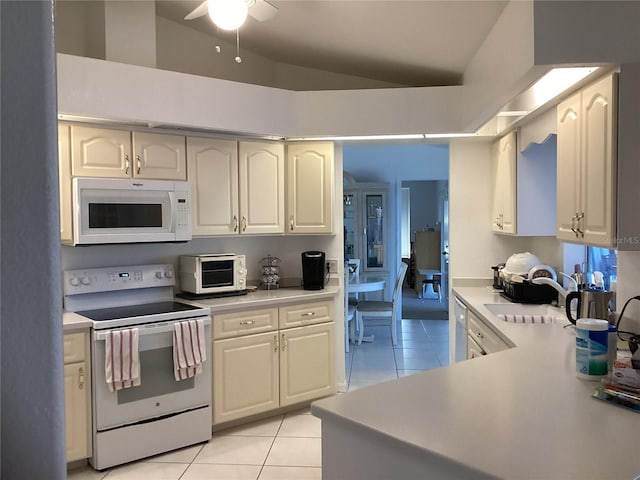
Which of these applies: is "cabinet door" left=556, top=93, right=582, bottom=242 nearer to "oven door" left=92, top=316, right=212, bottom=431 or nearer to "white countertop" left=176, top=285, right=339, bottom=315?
"white countertop" left=176, top=285, right=339, bottom=315

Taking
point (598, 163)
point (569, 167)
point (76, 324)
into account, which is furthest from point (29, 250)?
point (76, 324)

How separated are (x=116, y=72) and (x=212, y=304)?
1.55 meters

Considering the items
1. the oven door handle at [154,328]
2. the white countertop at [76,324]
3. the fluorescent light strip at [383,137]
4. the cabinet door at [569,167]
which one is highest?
the fluorescent light strip at [383,137]

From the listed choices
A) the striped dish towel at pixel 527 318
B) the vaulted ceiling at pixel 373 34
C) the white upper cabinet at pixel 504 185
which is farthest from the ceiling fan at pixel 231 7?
the striped dish towel at pixel 527 318

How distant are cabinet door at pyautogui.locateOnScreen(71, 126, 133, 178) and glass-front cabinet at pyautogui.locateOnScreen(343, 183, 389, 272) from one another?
15.2 ft

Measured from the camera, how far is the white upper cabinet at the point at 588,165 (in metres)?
2.12

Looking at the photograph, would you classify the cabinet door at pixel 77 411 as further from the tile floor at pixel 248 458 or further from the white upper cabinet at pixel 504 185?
the white upper cabinet at pixel 504 185

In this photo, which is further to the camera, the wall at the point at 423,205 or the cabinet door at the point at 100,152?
the wall at the point at 423,205

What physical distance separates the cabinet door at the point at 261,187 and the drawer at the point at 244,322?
63 centimetres

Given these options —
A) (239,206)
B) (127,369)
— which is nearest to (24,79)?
(127,369)

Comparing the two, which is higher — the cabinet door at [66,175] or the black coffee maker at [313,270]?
the cabinet door at [66,175]

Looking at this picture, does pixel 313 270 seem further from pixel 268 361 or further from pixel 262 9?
pixel 262 9

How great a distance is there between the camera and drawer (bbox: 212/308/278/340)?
3.62 meters

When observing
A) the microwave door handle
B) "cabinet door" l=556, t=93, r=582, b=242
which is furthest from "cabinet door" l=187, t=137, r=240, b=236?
"cabinet door" l=556, t=93, r=582, b=242
